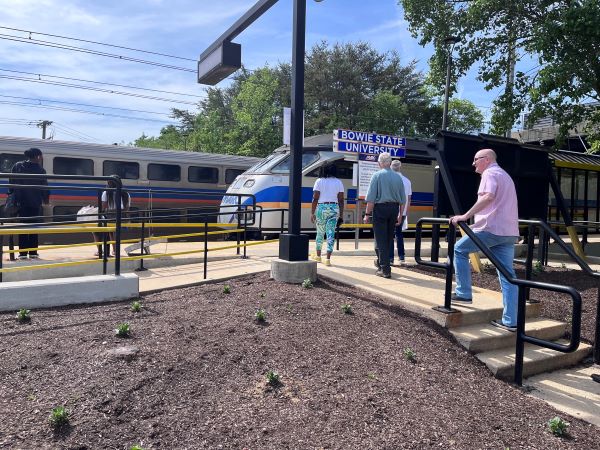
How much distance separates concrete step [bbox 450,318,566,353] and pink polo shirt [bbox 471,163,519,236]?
101 centimetres

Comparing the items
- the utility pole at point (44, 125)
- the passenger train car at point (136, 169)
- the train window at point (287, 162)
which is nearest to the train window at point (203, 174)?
the passenger train car at point (136, 169)

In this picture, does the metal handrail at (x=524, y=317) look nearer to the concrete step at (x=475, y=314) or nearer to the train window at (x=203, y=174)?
the concrete step at (x=475, y=314)

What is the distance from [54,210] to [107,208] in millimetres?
7373

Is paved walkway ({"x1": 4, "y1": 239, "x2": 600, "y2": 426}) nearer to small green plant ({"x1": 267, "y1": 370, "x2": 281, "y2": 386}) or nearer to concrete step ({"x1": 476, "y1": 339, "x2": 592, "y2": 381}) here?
concrete step ({"x1": 476, "y1": 339, "x2": 592, "y2": 381})

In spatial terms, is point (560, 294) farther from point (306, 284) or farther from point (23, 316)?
point (23, 316)

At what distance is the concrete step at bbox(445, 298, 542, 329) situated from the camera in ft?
16.6

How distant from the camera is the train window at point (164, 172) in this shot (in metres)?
17.4

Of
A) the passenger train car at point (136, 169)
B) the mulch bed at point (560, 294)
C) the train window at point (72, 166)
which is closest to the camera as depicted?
the mulch bed at point (560, 294)

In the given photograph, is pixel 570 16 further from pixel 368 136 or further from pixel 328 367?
pixel 328 367

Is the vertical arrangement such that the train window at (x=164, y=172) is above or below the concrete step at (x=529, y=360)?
above

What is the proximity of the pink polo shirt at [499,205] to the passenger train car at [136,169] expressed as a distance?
1065 centimetres

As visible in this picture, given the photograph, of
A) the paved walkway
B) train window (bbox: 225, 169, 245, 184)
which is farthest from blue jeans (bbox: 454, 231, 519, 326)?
train window (bbox: 225, 169, 245, 184)

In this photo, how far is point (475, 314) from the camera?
5238 millimetres

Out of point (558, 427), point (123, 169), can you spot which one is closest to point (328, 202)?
point (558, 427)
